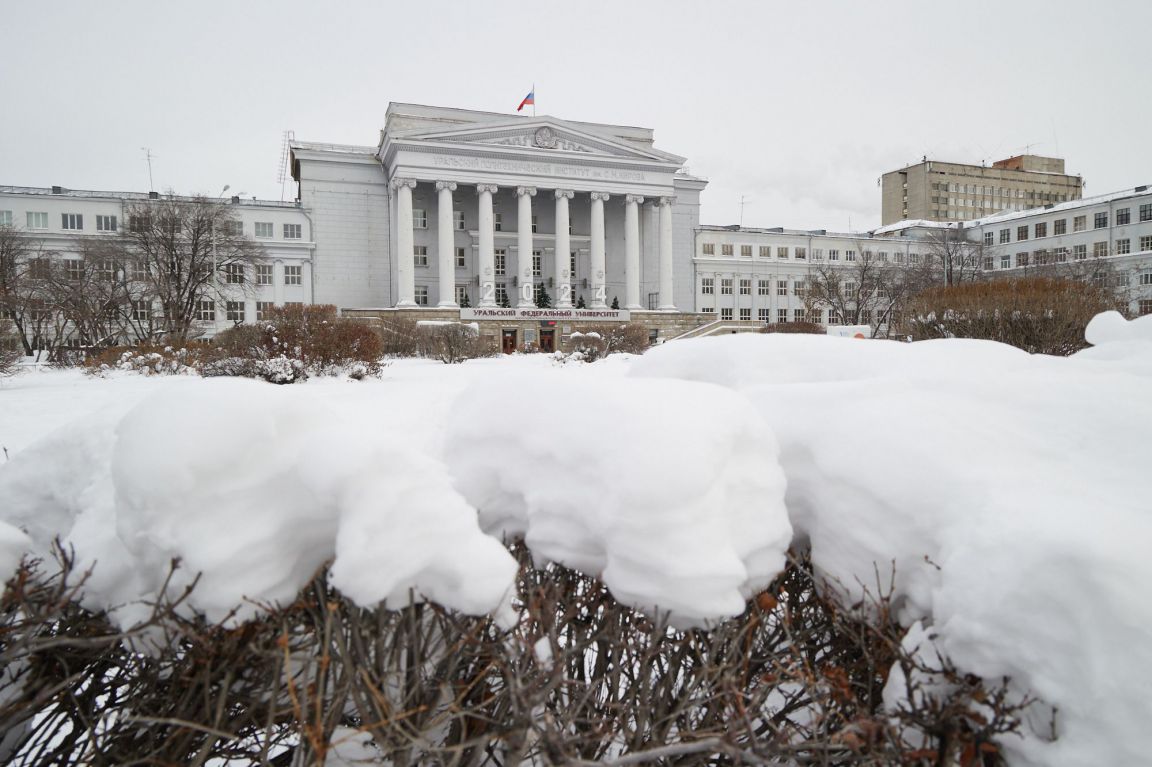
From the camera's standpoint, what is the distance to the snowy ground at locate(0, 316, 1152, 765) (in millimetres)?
1384

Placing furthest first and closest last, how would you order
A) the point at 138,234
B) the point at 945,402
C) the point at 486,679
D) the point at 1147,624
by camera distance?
1. the point at 138,234
2. the point at 945,402
3. the point at 486,679
4. the point at 1147,624

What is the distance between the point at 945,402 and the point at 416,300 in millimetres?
45600

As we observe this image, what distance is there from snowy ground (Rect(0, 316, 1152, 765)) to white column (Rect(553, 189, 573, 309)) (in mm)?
42335

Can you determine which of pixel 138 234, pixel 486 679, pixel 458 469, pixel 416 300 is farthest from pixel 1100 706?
pixel 416 300

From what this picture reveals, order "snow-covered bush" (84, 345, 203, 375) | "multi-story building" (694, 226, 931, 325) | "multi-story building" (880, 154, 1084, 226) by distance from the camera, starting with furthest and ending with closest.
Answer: "multi-story building" (880, 154, 1084, 226) < "multi-story building" (694, 226, 931, 325) < "snow-covered bush" (84, 345, 203, 375)

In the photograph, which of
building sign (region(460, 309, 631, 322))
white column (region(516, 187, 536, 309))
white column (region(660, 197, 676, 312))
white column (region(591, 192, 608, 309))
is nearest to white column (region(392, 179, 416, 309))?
building sign (region(460, 309, 631, 322))

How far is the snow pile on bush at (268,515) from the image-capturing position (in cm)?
140

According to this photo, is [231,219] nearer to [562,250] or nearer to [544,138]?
[544,138]

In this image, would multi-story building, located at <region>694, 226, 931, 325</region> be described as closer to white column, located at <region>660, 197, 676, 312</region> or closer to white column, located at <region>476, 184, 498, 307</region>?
white column, located at <region>660, 197, 676, 312</region>

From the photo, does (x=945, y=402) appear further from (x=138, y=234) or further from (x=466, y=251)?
(x=466, y=251)

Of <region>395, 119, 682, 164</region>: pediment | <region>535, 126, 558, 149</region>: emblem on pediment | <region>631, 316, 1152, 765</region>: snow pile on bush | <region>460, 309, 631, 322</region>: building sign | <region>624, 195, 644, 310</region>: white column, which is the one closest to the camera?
<region>631, 316, 1152, 765</region>: snow pile on bush

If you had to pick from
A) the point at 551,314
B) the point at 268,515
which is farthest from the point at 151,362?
the point at 551,314

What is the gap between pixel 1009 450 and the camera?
1.81 meters

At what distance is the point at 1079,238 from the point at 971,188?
39092 millimetres
